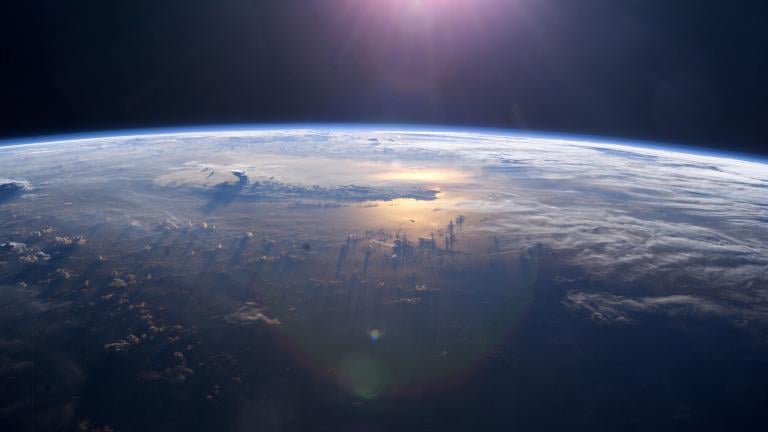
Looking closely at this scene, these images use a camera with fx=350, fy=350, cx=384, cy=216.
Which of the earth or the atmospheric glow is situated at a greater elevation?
the atmospheric glow

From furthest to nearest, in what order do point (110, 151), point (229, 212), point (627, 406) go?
point (110, 151) < point (229, 212) < point (627, 406)

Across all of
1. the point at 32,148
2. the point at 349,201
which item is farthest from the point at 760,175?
the point at 32,148

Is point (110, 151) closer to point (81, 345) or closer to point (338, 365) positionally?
point (81, 345)

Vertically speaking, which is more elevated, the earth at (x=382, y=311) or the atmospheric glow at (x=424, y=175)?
the atmospheric glow at (x=424, y=175)

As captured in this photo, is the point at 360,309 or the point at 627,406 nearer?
the point at 627,406

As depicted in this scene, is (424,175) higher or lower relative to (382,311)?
higher

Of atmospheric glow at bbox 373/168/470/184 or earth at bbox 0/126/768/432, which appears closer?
earth at bbox 0/126/768/432

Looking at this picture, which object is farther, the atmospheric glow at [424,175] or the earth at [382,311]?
the atmospheric glow at [424,175]

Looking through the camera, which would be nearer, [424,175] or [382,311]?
[382,311]
